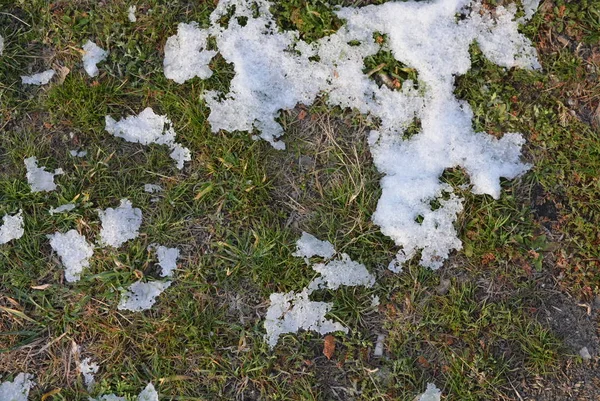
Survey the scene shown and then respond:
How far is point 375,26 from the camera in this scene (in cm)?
265

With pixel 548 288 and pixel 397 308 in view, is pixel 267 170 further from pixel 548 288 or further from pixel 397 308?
pixel 548 288

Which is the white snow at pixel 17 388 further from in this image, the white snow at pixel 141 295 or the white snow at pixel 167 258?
the white snow at pixel 167 258

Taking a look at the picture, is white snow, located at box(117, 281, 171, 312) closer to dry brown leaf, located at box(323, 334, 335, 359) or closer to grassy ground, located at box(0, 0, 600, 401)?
grassy ground, located at box(0, 0, 600, 401)

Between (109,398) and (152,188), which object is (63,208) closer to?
(152,188)

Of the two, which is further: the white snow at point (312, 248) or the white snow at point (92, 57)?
the white snow at point (92, 57)

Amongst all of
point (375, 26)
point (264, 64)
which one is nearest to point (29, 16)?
point (264, 64)

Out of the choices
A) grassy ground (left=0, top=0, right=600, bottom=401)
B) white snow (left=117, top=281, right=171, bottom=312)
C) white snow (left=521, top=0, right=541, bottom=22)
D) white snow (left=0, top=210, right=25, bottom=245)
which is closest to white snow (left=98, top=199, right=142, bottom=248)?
grassy ground (left=0, top=0, right=600, bottom=401)

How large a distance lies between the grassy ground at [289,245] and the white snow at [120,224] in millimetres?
42

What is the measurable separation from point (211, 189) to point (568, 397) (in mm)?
1862

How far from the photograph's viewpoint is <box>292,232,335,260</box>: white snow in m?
2.54

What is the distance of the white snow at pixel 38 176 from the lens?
8.61 ft

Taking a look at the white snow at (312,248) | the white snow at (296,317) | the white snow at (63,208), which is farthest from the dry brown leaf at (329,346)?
the white snow at (63,208)

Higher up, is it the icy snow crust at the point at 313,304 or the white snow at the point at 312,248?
the white snow at the point at 312,248

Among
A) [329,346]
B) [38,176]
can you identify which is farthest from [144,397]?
[38,176]
